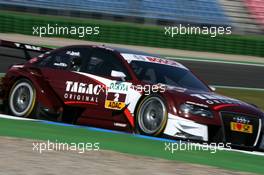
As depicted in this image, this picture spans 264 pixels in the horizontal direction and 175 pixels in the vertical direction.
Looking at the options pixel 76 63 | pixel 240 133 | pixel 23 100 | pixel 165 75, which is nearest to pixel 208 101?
pixel 240 133

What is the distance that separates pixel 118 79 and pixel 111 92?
193mm

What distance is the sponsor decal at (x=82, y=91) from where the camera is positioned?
27.2 feet

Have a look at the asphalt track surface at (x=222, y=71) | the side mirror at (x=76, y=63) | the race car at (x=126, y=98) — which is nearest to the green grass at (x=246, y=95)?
the asphalt track surface at (x=222, y=71)

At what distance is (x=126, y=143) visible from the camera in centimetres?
695

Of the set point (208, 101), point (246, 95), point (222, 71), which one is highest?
point (222, 71)

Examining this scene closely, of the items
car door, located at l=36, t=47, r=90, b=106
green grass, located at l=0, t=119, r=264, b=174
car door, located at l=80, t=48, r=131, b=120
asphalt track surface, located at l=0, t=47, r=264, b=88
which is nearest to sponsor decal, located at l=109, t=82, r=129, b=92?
car door, located at l=80, t=48, r=131, b=120

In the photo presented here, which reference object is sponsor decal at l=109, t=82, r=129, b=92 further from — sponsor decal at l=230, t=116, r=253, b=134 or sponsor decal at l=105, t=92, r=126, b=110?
sponsor decal at l=230, t=116, r=253, b=134

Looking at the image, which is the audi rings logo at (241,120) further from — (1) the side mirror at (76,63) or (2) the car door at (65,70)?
(1) the side mirror at (76,63)

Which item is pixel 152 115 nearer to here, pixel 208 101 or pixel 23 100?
pixel 208 101

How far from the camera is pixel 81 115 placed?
8.41 metres

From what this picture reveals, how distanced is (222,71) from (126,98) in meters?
13.4

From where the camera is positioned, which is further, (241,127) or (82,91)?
(82,91)

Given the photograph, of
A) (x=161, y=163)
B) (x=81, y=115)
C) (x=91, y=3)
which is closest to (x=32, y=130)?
(x=81, y=115)

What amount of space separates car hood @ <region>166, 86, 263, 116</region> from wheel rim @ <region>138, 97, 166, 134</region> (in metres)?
0.19
